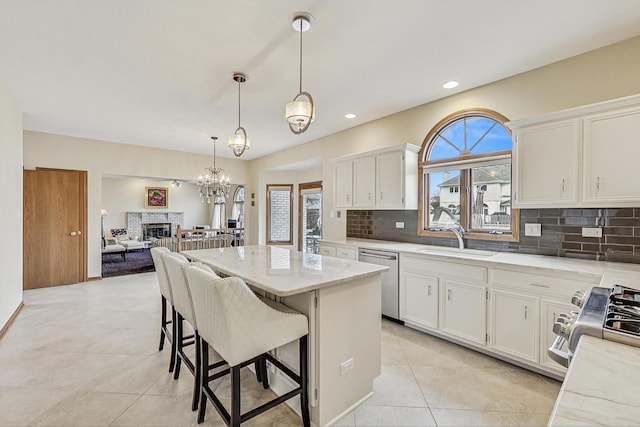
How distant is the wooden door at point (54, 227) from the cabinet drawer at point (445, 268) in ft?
18.5

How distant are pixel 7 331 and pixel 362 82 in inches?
186

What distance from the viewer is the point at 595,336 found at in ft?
3.20

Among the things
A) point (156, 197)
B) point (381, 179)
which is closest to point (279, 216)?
point (381, 179)

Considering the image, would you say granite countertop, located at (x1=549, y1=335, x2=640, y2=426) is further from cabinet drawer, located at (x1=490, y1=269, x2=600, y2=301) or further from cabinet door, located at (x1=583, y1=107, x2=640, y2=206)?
cabinet door, located at (x1=583, y1=107, x2=640, y2=206)

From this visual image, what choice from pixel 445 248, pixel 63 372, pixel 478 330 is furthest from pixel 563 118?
pixel 63 372

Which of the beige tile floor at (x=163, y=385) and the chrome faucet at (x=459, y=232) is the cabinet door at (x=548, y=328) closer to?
the beige tile floor at (x=163, y=385)

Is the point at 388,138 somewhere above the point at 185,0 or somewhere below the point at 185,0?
below

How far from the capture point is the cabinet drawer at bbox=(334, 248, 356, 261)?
3778 millimetres

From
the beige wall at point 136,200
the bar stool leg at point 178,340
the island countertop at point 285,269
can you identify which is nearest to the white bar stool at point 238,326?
the island countertop at point 285,269

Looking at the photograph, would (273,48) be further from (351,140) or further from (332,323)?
(351,140)

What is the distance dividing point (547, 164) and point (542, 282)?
1017 mm

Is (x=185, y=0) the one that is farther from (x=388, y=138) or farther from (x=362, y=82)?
(x=388, y=138)

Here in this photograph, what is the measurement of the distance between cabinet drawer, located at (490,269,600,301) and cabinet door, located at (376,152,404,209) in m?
1.42

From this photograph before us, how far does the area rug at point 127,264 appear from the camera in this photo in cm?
620
